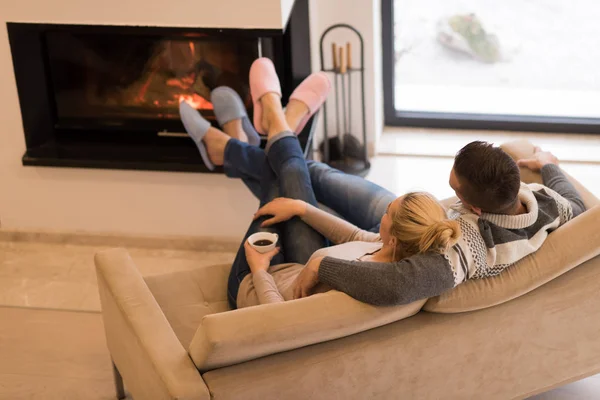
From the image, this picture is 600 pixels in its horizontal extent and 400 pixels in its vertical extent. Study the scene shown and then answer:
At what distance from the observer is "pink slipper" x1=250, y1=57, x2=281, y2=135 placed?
3.02 meters

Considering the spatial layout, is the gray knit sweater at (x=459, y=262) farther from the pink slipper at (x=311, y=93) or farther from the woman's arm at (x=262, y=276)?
the pink slipper at (x=311, y=93)

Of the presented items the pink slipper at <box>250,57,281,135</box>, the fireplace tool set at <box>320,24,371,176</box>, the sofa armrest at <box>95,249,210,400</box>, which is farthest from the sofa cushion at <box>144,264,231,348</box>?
the fireplace tool set at <box>320,24,371,176</box>

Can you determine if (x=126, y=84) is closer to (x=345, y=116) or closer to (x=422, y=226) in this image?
(x=345, y=116)

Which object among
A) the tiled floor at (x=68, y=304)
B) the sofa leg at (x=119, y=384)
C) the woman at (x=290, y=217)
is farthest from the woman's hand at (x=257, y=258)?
the tiled floor at (x=68, y=304)

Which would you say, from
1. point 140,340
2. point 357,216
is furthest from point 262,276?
point 357,216

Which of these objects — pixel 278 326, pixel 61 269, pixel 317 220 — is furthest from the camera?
pixel 61 269

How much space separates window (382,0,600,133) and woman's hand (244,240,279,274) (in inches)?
75.2

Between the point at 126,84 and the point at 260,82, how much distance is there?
71cm

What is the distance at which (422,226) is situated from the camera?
6.40 ft

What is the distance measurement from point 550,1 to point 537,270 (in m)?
2.27

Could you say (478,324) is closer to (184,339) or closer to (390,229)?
(390,229)

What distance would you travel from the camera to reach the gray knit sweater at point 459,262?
6.28 feet

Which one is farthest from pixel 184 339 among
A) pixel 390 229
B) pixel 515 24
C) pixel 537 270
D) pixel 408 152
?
pixel 515 24

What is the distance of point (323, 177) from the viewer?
9.33 ft
